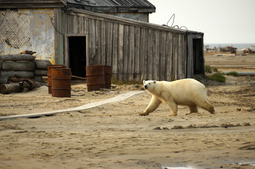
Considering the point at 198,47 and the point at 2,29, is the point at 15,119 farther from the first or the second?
the point at 198,47

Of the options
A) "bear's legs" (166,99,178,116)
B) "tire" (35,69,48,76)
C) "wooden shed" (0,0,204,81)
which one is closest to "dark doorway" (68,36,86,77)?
"wooden shed" (0,0,204,81)

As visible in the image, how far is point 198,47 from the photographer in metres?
20.8

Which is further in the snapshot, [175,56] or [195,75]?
[195,75]

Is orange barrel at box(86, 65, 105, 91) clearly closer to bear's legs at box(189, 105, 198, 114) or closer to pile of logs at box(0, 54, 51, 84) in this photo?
pile of logs at box(0, 54, 51, 84)

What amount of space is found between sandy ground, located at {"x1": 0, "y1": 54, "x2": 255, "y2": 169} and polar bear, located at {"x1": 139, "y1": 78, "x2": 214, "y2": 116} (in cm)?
30

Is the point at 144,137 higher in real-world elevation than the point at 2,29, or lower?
lower

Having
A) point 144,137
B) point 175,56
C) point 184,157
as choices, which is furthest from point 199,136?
point 175,56

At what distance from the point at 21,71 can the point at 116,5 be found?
6.56 metres

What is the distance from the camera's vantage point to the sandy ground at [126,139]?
614 cm

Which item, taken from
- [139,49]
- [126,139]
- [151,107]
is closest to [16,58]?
[139,49]

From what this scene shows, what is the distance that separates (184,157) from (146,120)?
314cm

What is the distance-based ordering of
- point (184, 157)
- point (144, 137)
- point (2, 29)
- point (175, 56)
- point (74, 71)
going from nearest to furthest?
point (184, 157) → point (144, 137) → point (175, 56) → point (2, 29) → point (74, 71)

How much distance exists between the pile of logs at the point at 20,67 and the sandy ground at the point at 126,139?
4909 millimetres

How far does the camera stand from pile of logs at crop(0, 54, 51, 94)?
15.8 metres
